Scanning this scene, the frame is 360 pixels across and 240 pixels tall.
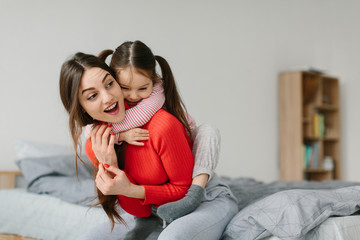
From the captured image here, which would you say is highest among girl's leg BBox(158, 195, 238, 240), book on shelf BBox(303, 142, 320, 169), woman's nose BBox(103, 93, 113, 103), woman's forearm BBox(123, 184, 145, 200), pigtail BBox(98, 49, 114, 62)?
pigtail BBox(98, 49, 114, 62)

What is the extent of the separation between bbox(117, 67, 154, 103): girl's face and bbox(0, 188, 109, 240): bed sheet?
77cm

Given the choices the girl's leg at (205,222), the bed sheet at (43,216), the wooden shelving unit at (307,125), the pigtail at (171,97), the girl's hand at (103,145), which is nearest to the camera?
the girl's leg at (205,222)

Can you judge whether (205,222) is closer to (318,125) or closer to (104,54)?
(104,54)

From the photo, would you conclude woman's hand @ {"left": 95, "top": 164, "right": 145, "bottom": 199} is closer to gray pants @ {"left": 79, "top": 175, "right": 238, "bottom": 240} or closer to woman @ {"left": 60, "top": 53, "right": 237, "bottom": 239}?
woman @ {"left": 60, "top": 53, "right": 237, "bottom": 239}

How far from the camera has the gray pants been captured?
114 centimetres

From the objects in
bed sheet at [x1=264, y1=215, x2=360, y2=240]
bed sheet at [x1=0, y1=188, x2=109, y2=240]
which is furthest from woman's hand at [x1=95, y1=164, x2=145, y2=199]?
bed sheet at [x1=0, y1=188, x2=109, y2=240]

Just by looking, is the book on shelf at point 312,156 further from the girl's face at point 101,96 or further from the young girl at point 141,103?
the girl's face at point 101,96

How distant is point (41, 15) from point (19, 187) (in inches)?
47.0

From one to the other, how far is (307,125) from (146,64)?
3.44 meters

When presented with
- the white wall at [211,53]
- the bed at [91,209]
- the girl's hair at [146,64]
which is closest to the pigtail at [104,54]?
the girl's hair at [146,64]

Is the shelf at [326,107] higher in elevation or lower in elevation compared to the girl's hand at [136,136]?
lower

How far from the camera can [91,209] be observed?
75.0 inches

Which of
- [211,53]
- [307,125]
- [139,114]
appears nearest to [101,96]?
[139,114]

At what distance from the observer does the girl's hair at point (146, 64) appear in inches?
48.8
